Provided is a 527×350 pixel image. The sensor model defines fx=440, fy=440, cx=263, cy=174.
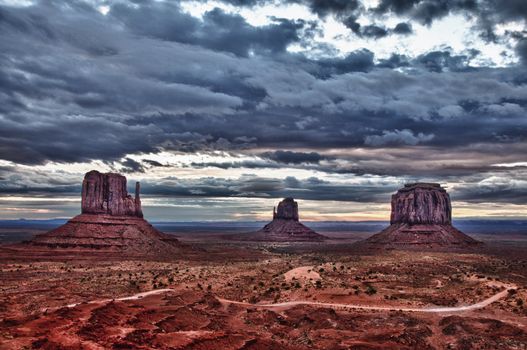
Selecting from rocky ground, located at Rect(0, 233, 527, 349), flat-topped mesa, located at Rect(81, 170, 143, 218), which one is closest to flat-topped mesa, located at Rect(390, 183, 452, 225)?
rocky ground, located at Rect(0, 233, 527, 349)

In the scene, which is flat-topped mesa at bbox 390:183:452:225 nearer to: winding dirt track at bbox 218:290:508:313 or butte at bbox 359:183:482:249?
butte at bbox 359:183:482:249

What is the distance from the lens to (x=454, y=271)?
80188mm

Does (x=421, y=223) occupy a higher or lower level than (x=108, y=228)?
higher

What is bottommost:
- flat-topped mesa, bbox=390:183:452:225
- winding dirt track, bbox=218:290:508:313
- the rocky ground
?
winding dirt track, bbox=218:290:508:313

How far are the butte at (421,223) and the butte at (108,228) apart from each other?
224 ft

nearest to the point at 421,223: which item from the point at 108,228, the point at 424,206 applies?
the point at 424,206

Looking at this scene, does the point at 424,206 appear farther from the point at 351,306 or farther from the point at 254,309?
the point at 254,309

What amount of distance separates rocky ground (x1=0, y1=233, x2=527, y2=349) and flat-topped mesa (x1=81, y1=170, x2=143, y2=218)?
1652 inches

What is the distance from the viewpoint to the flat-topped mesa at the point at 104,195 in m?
125

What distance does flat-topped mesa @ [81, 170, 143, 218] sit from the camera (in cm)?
12475

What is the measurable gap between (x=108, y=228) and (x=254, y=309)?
268 ft

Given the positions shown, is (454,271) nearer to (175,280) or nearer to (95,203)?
(175,280)

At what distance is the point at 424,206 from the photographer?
149000 mm

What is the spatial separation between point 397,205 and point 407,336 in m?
124
